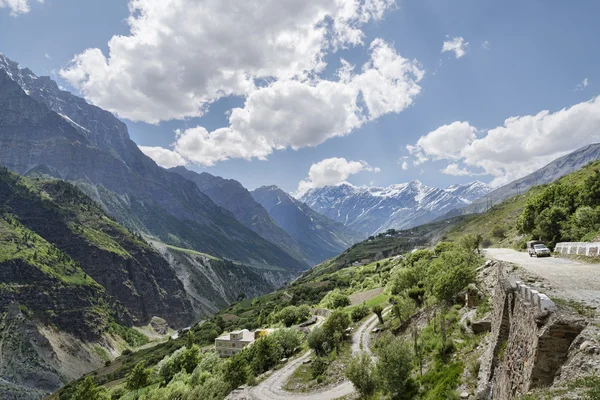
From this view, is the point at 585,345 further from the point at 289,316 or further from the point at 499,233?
the point at 499,233

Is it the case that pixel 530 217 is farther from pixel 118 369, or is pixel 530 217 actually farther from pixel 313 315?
→ pixel 118 369

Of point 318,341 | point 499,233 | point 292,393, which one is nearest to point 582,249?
point 292,393

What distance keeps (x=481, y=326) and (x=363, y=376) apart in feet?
41.4

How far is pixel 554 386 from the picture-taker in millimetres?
9922

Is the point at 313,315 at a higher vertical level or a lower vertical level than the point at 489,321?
lower

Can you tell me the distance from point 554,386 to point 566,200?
2366 inches

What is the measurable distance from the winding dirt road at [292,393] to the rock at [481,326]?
20.7 meters

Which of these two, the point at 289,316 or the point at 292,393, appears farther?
the point at 289,316

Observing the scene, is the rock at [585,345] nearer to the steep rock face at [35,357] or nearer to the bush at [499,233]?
the bush at [499,233]

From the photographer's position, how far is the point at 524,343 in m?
12.6

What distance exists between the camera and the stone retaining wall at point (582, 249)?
29209 millimetres

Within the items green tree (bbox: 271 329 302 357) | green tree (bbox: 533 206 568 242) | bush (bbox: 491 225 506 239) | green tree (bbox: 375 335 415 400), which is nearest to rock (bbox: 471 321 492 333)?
green tree (bbox: 375 335 415 400)

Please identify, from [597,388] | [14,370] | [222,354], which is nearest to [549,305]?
[597,388]

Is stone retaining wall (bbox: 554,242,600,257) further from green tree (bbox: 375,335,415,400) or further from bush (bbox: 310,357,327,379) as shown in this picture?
bush (bbox: 310,357,327,379)
